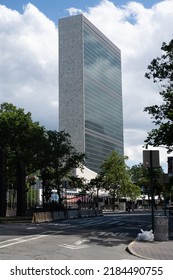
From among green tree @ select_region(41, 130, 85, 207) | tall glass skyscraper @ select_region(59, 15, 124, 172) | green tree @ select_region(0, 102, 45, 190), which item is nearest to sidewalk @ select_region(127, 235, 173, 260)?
green tree @ select_region(0, 102, 45, 190)

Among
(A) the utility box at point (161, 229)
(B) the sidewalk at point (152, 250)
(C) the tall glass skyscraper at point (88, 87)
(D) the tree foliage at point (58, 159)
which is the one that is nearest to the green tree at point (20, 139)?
(D) the tree foliage at point (58, 159)

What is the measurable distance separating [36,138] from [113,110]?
135m

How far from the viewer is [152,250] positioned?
14430mm

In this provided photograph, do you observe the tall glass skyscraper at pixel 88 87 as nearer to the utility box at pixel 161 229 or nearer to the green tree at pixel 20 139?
the green tree at pixel 20 139

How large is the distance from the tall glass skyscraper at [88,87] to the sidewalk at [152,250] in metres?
150

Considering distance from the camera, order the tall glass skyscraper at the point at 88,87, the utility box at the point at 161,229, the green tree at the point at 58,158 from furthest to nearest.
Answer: the tall glass skyscraper at the point at 88,87
the green tree at the point at 58,158
the utility box at the point at 161,229

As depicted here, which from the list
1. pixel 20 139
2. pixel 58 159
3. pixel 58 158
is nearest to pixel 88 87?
Answer: pixel 58 159

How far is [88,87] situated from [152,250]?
157981mm

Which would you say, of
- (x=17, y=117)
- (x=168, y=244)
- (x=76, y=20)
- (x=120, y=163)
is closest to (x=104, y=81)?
(x=76, y=20)

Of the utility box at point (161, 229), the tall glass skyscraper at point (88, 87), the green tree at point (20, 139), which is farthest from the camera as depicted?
the tall glass skyscraper at point (88, 87)

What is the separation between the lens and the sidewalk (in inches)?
506

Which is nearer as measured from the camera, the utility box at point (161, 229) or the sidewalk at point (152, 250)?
the sidewalk at point (152, 250)

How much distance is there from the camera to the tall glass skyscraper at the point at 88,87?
170m

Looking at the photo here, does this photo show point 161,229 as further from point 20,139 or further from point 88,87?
point 88,87
